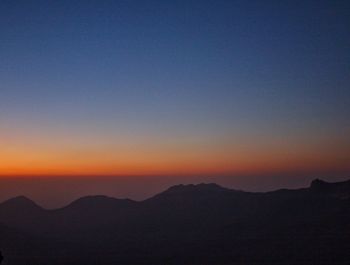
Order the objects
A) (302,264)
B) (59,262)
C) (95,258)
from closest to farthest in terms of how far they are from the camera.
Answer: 1. (302,264)
2. (59,262)
3. (95,258)

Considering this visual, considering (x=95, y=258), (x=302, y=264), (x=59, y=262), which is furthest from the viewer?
(x=95, y=258)

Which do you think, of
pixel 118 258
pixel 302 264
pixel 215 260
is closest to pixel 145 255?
Result: pixel 118 258

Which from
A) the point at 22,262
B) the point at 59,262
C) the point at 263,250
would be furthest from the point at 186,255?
the point at 22,262

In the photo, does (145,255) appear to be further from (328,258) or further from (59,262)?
(328,258)

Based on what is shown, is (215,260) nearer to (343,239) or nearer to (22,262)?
(343,239)

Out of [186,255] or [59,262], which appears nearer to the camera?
[59,262]

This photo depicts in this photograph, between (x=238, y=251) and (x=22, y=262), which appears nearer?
(x=22, y=262)

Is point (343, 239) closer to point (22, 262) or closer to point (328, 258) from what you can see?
point (328, 258)
